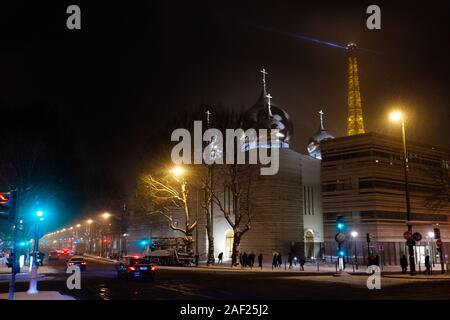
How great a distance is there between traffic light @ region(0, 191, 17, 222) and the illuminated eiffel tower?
266 feet

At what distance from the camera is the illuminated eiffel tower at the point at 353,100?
91062 millimetres

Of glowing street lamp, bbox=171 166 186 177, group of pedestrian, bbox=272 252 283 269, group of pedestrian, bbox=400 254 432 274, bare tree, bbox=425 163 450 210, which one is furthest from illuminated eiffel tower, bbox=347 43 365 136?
group of pedestrian, bbox=400 254 432 274

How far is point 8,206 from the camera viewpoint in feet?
51.3

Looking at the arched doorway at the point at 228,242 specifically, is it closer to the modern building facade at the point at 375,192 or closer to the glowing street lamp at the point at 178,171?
the modern building facade at the point at 375,192

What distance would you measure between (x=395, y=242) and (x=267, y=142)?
22661mm

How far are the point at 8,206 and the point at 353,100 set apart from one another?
83.8 metres

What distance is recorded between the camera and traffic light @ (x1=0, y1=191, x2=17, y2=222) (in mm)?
15516

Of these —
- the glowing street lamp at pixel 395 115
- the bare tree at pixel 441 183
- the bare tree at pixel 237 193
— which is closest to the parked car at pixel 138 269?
the bare tree at pixel 237 193

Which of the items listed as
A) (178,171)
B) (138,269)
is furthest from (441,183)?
(138,269)

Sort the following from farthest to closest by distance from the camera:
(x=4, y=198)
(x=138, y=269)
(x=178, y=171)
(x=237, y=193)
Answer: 1. (x=237, y=193)
2. (x=178, y=171)
3. (x=138, y=269)
4. (x=4, y=198)

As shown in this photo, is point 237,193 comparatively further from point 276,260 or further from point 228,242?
point 228,242

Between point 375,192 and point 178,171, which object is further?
point 375,192

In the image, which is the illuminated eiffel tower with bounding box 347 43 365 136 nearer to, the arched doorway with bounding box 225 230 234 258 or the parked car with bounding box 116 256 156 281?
the arched doorway with bounding box 225 230 234 258
